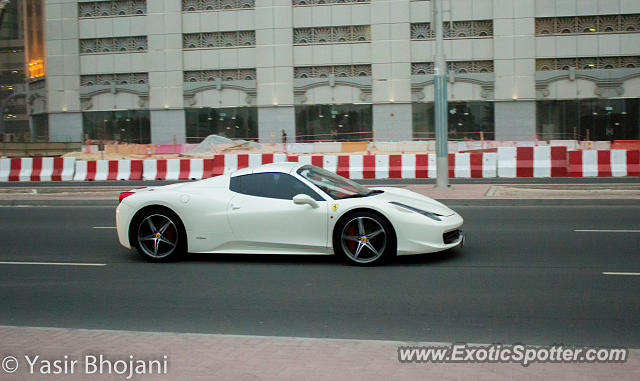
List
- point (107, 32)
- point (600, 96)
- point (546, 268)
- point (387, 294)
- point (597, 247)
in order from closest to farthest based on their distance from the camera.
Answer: point (387, 294) → point (546, 268) → point (597, 247) → point (600, 96) → point (107, 32)

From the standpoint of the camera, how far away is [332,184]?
852cm

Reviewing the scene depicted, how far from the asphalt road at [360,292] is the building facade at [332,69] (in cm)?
3242

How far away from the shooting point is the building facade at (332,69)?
4056 centimetres

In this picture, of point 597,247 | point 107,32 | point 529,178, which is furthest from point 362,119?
point 597,247

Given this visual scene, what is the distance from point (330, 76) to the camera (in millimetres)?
42781

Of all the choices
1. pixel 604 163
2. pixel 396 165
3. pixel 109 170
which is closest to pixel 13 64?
pixel 109 170

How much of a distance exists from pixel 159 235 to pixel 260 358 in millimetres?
4490

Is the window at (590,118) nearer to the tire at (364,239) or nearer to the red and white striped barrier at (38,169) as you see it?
the red and white striped barrier at (38,169)

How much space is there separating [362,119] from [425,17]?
7.23 metres

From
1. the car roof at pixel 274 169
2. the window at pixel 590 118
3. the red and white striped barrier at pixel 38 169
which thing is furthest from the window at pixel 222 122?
the car roof at pixel 274 169

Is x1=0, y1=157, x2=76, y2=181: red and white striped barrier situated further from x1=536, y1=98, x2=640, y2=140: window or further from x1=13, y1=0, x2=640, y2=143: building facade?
x1=536, y1=98, x2=640, y2=140: window

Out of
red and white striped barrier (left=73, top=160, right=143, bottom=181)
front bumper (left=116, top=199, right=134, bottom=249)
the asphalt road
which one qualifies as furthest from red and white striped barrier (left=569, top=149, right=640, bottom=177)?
front bumper (left=116, top=199, right=134, bottom=249)

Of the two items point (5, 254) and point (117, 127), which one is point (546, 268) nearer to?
point (5, 254)

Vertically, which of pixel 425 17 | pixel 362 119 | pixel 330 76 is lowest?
pixel 362 119
